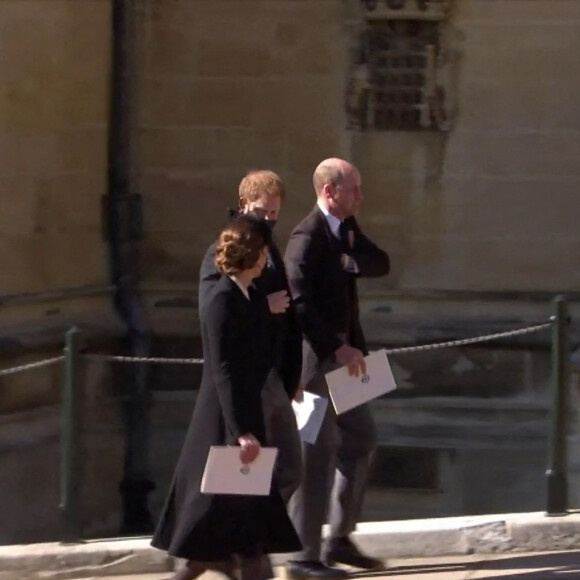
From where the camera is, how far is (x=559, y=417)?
650cm

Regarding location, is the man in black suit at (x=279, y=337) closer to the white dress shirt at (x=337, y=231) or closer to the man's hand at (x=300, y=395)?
the man's hand at (x=300, y=395)

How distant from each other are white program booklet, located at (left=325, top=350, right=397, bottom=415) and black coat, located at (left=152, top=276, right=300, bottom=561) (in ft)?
1.67

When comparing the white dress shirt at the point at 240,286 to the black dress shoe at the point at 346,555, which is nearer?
the white dress shirt at the point at 240,286

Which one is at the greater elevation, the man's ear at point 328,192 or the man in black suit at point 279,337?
the man's ear at point 328,192

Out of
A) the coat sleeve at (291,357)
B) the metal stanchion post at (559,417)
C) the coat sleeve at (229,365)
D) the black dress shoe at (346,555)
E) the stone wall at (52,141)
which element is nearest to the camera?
the coat sleeve at (229,365)

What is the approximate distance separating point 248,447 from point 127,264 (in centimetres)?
437

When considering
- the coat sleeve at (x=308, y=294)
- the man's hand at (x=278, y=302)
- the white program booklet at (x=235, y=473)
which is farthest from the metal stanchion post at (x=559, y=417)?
the white program booklet at (x=235, y=473)

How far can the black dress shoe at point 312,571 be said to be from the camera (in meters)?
5.75

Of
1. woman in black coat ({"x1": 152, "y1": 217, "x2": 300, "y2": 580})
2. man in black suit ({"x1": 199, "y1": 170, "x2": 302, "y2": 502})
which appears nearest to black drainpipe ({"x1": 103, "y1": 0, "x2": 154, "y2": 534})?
man in black suit ({"x1": 199, "y1": 170, "x2": 302, "y2": 502})

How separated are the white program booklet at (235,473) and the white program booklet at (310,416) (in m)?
0.54

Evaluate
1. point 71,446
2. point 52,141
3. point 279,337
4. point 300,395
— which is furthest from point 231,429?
point 52,141

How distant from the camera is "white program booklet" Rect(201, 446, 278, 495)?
5.05m

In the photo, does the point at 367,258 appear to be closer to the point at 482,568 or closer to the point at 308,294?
the point at 308,294

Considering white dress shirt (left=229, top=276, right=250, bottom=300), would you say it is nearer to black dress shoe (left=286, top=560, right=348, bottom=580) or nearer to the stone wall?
black dress shoe (left=286, top=560, right=348, bottom=580)
